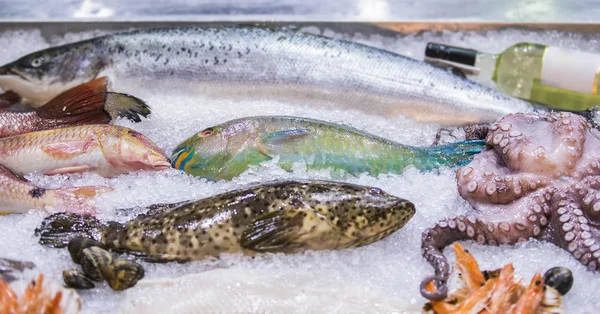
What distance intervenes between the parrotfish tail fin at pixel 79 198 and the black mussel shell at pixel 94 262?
28 cm

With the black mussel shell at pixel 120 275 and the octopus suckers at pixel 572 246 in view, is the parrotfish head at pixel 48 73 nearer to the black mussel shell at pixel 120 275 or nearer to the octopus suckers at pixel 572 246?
the black mussel shell at pixel 120 275

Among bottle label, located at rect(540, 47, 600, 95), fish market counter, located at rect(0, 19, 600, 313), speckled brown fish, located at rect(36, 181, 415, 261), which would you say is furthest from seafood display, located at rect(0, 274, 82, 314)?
bottle label, located at rect(540, 47, 600, 95)

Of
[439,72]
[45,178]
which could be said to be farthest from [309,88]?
[45,178]

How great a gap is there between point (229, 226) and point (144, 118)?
96 centimetres

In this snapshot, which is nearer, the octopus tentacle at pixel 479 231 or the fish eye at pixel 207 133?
the octopus tentacle at pixel 479 231

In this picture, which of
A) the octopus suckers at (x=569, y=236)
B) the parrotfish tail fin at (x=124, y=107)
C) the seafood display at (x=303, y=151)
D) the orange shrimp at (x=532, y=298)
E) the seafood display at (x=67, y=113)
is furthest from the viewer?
the parrotfish tail fin at (x=124, y=107)

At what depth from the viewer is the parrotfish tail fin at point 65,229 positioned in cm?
172

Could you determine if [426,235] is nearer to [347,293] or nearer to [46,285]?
[347,293]

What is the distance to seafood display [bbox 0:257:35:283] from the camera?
5.11ft

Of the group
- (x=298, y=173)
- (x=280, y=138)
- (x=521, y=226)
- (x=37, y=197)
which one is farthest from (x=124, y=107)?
(x=521, y=226)

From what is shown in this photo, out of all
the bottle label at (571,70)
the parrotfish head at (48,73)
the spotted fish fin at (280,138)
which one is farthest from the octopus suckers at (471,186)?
the parrotfish head at (48,73)

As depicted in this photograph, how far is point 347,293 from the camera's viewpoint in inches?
60.9

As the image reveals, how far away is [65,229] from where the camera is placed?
174 centimetres

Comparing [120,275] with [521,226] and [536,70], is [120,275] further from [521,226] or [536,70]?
[536,70]
